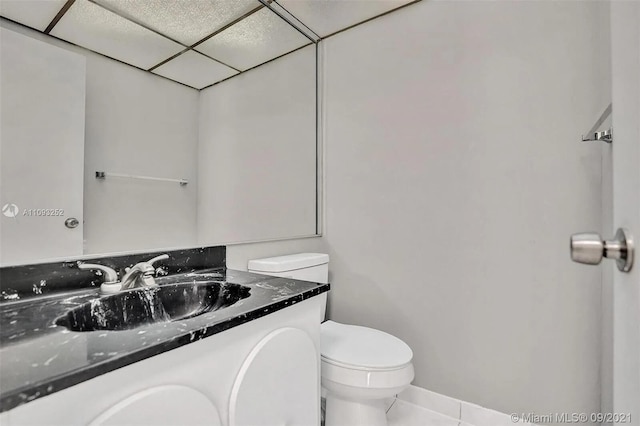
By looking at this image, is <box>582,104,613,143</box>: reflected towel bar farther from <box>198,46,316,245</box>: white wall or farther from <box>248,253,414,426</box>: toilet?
<box>198,46,316,245</box>: white wall

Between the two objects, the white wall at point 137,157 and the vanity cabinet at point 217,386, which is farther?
the white wall at point 137,157

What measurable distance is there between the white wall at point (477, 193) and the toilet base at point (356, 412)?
419 mm

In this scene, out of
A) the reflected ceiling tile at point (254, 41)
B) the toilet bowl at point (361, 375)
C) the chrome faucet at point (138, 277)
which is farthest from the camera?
the reflected ceiling tile at point (254, 41)

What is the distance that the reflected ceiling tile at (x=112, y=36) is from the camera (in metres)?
1.07

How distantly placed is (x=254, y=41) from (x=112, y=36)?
2.50 feet

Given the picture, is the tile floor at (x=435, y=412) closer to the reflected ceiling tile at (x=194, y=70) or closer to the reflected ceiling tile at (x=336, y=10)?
the reflected ceiling tile at (x=194, y=70)

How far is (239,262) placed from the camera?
1546 mm

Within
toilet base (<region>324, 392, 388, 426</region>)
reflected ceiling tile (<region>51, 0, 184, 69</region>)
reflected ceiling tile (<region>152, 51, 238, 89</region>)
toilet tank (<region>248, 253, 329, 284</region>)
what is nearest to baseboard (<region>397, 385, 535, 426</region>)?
toilet base (<region>324, 392, 388, 426</region>)

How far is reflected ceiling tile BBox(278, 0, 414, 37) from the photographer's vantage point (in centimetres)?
171

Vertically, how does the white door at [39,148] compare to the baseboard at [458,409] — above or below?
above

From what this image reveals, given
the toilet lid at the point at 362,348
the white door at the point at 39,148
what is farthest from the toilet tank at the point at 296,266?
the white door at the point at 39,148

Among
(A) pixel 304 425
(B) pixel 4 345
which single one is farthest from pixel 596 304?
(B) pixel 4 345

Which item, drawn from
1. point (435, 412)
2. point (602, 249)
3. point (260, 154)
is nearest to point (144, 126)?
point (260, 154)

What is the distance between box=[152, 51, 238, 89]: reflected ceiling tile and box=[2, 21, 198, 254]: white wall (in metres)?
0.04
